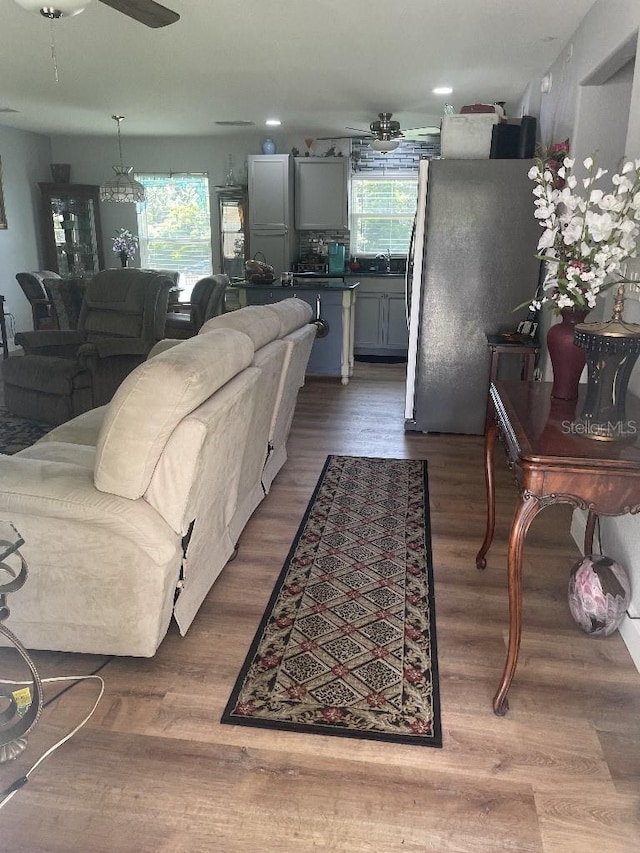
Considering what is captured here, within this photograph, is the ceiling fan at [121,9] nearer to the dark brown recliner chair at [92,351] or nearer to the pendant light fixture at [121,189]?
the dark brown recliner chair at [92,351]

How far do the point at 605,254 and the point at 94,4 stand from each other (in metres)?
3.06

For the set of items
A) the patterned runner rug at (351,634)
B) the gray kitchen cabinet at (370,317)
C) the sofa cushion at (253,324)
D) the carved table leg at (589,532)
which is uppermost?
the sofa cushion at (253,324)

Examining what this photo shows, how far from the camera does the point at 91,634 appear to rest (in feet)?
6.78

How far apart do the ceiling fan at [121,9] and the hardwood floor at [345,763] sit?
2.27m

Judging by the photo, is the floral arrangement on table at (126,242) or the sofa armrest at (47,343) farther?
the floral arrangement on table at (126,242)

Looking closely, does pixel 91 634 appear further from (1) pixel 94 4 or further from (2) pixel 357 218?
(2) pixel 357 218

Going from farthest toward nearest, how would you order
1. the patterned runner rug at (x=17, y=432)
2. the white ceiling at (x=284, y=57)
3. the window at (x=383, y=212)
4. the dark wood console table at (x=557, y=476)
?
the window at (x=383, y=212), the patterned runner rug at (x=17, y=432), the white ceiling at (x=284, y=57), the dark wood console table at (x=557, y=476)

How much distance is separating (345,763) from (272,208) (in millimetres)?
6808

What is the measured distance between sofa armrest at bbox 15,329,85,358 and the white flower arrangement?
3.21 m

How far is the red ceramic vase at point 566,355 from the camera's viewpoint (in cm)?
218

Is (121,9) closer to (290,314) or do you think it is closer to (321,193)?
(290,314)

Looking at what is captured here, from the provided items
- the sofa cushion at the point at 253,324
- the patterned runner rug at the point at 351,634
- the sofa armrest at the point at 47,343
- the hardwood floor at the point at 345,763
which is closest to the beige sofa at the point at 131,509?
the hardwood floor at the point at 345,763

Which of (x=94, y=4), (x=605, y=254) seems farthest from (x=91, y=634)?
(x=94, y=4)

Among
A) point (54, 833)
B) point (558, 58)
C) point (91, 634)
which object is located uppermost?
point (558, 58)
